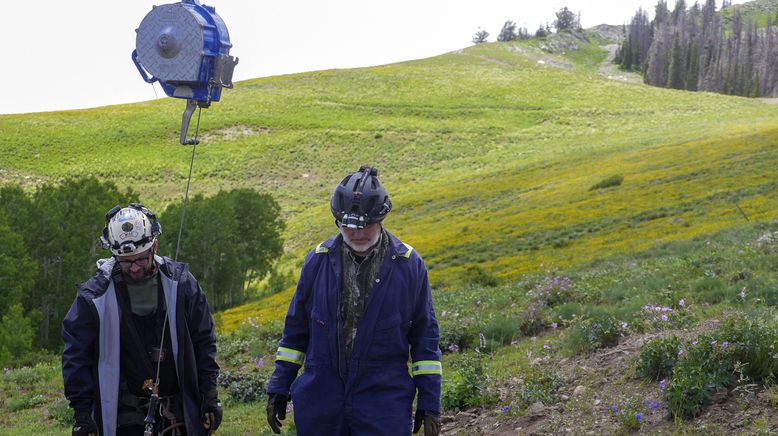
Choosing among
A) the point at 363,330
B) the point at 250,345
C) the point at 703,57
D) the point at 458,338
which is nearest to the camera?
the point at 363,330

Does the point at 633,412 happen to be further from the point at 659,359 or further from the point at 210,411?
the point at 210,411

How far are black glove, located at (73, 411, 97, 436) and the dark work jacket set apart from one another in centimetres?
5

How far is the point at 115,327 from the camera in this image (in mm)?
4480

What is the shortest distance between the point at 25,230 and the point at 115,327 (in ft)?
105

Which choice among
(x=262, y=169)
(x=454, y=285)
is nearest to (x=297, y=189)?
(x=262, y=169)

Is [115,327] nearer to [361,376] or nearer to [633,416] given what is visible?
[361,376]

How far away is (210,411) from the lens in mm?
4820

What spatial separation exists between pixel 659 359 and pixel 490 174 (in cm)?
5218

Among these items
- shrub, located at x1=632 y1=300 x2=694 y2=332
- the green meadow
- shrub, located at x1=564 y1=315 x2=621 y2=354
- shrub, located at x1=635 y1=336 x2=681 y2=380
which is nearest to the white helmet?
the green meadow

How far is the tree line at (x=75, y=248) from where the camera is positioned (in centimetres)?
2931

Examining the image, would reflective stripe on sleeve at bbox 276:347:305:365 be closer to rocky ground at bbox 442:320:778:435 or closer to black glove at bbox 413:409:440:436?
black glove at bbox 413:409:440:436

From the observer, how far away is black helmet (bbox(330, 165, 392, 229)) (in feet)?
13.4

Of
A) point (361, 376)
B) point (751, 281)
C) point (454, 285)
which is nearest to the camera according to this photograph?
point (361, 376)

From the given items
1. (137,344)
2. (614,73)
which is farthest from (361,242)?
(614,73)
